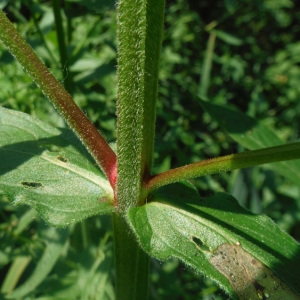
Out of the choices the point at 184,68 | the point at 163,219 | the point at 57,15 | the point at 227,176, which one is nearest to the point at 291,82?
the point at 184,68

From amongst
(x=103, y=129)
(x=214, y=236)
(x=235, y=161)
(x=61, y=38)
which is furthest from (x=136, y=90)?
(x=103, y=129)

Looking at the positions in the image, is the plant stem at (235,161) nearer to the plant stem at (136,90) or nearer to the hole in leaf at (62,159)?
the plant stem at (136,90)

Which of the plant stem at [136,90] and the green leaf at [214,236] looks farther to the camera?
the green leaf at [214,236]

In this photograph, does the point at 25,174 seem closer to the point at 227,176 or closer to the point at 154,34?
the point at 154,34

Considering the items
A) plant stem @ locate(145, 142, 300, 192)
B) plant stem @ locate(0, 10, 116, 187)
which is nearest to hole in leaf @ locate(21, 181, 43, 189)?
plant stem @ locate(0, 10, 116, 187)

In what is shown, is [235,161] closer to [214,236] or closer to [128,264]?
[214,236]

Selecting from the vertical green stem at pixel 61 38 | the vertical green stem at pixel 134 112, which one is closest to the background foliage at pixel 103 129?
the vertical green stem at pixel 61 38
